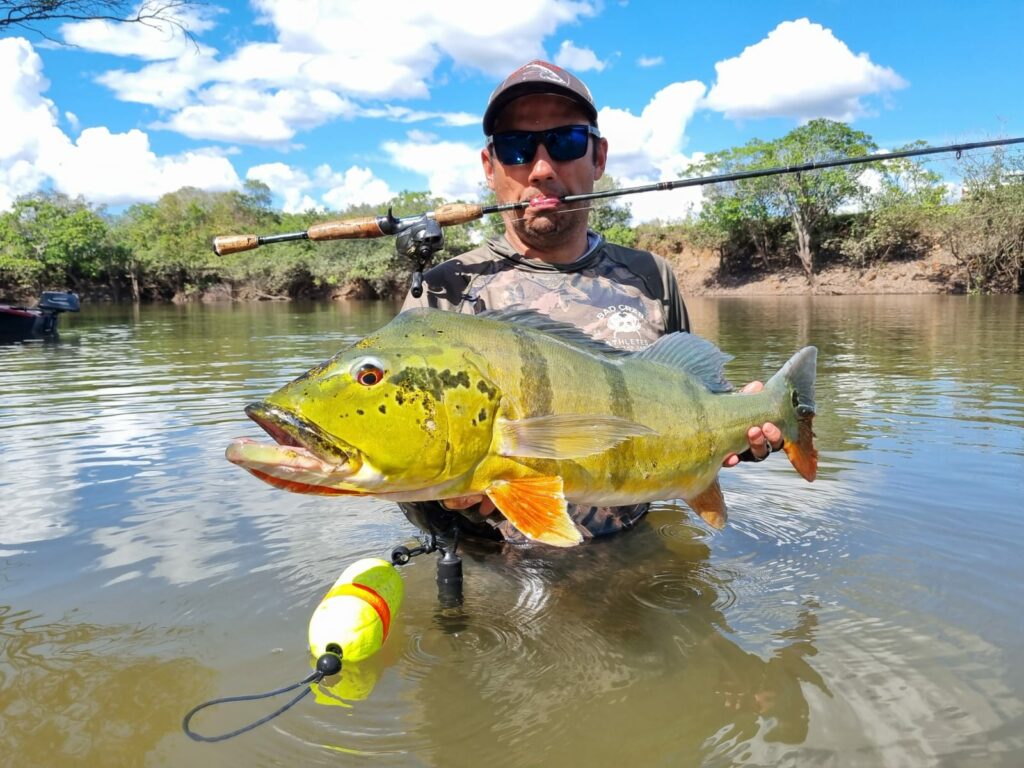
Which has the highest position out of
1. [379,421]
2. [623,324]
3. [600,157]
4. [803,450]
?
[600,157]

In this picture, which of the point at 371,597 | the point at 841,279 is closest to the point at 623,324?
the point at 371,597

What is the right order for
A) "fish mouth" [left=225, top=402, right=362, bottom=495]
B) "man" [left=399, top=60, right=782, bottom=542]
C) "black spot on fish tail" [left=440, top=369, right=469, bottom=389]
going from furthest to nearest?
"man" [left=399, top=60, right=782, bottom=542] < "black spot on fish tail" [left=440, top=369, right=469, bottom=389] < "fish mouth" [left=225, top=402, right=362, bottom=495]

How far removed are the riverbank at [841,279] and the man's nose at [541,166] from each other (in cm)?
4354

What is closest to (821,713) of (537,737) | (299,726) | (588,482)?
(537,737)

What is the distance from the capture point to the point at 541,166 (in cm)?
406

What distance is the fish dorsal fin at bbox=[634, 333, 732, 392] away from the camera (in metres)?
3.18

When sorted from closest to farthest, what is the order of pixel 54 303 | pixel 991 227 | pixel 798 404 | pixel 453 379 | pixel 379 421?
pixel 379 421 < pixel 453 379 < pixel 798 404 < pixel 54 303 < pixel 991 227

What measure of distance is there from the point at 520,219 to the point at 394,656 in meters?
2.51

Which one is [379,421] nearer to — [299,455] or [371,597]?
[299,455]

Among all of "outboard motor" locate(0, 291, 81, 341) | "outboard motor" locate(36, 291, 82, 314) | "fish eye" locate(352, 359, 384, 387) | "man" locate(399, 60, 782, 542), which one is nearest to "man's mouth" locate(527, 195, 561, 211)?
"man" locate(399, 60, 782, 542)

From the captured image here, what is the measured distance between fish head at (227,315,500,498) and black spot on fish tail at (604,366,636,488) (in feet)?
1.76

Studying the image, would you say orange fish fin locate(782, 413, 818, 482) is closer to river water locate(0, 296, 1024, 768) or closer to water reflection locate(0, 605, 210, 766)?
river water locate(0, 296, 1024, 768)

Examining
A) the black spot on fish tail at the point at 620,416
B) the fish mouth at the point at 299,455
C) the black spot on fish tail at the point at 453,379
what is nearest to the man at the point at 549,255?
the black spot on fish tail at the point at 620,416

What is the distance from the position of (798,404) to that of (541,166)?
1.96 meters
